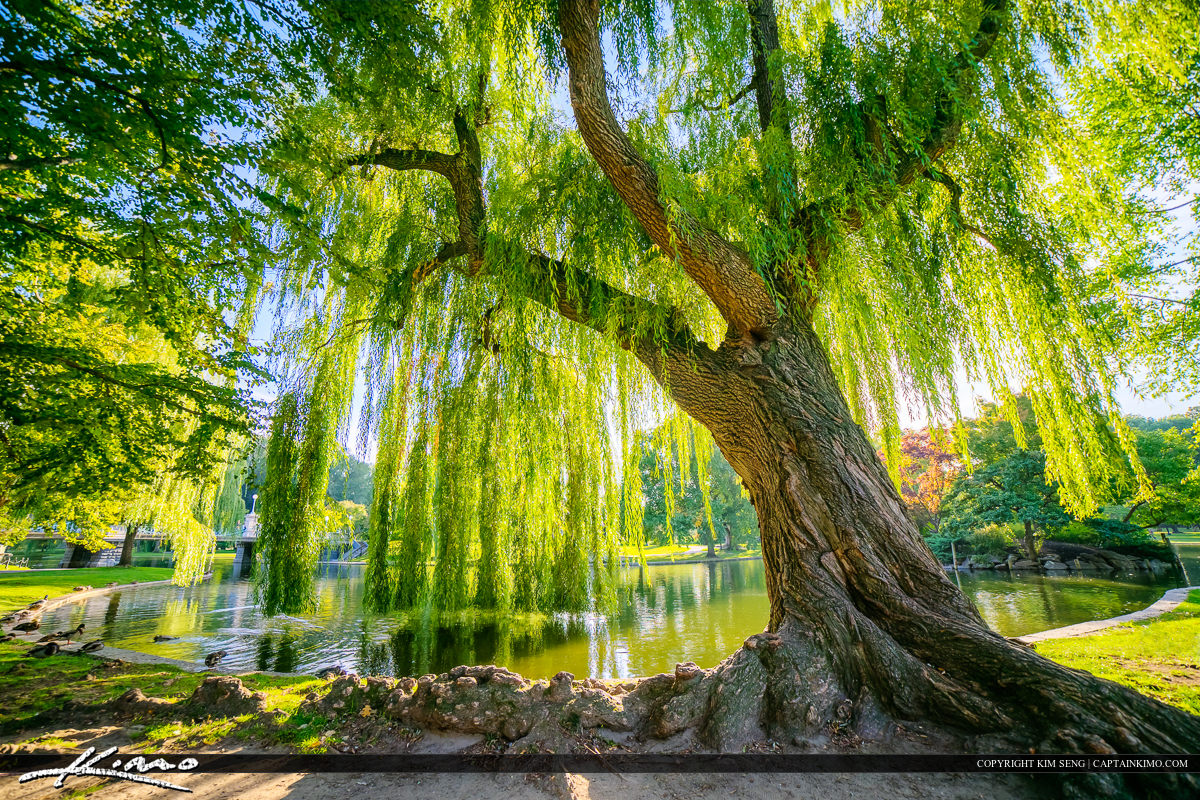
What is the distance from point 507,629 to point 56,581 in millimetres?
14566

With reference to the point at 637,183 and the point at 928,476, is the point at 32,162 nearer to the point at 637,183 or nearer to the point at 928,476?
the point at 637,183

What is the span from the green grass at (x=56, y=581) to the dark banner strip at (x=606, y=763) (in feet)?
36.5

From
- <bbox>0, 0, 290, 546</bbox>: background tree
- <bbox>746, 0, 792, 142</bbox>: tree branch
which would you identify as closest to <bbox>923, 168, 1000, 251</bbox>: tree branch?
<bbox>746, 0, 792, 142</bbox>: tree branch

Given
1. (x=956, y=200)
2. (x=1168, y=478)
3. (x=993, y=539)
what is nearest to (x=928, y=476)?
(x=993, y=539)

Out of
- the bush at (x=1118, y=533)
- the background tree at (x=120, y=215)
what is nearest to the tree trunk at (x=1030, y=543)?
the bush at (x=1118, y=533)

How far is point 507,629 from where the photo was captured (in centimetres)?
727

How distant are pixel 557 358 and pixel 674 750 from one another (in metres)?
3.43

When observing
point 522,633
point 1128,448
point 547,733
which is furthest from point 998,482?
point 547,733

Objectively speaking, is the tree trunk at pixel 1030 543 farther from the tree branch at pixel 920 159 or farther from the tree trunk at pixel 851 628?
the tree trunk at pixel 851 628

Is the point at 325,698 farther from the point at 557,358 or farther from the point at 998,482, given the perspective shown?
the point at 998,482

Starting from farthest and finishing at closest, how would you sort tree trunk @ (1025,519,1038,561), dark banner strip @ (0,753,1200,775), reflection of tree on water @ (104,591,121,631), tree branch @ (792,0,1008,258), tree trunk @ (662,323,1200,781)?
tree trunk @ (1025,519,1038,561), reflection of tree on water @ (104,591,121,631), tree branch @ (792,0,1008,258), tree trunk @ (662,323,1200,781), dark banner strip @ (0,753,1200,775)

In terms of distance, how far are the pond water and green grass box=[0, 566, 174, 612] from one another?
84 cm

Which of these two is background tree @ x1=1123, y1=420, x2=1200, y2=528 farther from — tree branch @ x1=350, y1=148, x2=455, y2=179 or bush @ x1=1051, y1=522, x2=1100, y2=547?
tree branch @ x1=350, y1=148, x2=455, y2=179

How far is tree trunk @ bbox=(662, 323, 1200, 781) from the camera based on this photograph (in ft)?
6.49
